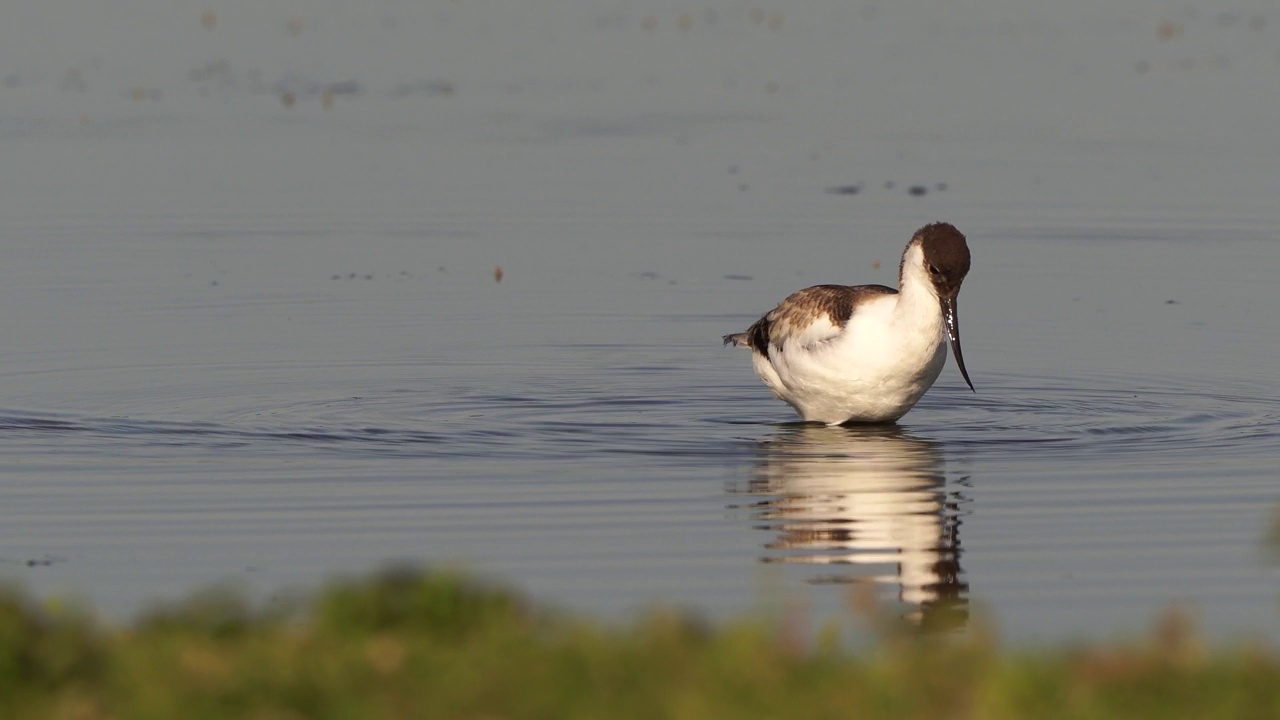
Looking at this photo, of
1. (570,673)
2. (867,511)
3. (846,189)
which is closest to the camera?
(570,673)

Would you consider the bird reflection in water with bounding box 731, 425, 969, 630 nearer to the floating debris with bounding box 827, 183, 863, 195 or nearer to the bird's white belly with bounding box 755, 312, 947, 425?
the bird's white belly with bounding box 755, 312, 947, 425

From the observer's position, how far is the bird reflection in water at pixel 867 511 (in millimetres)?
9094

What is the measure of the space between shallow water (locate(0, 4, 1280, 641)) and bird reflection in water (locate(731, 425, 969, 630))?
1.3 inches

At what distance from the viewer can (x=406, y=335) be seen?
15195mm

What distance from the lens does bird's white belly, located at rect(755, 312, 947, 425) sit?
12203 mm

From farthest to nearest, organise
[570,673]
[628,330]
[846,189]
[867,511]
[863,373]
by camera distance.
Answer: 1. [846,189]
2. [628,330]
3. [863,373]
4. [867,511]
5. [570,673]

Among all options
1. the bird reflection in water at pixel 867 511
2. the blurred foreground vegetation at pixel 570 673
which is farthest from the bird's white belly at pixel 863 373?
the blurred foreground vegetation at pixel 570 673

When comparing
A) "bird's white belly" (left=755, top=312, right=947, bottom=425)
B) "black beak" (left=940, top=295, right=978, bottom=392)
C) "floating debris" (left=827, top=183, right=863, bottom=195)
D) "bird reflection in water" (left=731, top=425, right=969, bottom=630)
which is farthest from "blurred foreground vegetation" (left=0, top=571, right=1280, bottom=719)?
"floating debris" (left=827, top=183, right=863, bottom=195)

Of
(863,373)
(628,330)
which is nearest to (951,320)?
(863,373)

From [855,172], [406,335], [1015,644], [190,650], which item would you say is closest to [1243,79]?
[855,172]

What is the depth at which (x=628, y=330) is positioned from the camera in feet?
50.1

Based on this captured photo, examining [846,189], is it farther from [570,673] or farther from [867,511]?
[570,673]

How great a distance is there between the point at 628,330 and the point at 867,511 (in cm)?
500

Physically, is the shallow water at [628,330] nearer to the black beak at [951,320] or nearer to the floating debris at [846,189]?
the floating debris at [846,189]
